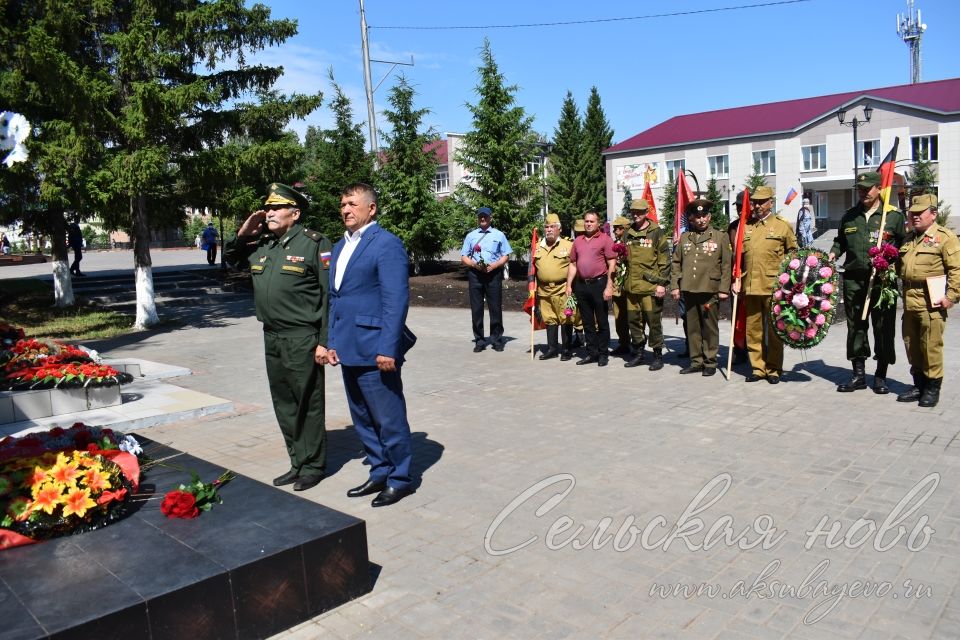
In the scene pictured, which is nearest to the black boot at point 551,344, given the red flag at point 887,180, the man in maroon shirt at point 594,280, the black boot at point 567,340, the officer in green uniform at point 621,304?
the black boot at point 567,340

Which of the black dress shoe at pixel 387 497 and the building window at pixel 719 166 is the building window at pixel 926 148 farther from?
the black dress shoe at pixel 387 497

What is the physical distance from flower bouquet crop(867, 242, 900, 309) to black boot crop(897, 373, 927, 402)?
77 centimetres

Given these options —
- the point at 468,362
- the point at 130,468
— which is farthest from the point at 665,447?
the point at 468,362

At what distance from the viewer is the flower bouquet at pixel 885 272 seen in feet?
24.4

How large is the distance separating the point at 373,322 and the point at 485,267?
20.3 ft

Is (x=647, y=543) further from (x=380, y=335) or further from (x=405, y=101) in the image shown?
(x=405, y=101)

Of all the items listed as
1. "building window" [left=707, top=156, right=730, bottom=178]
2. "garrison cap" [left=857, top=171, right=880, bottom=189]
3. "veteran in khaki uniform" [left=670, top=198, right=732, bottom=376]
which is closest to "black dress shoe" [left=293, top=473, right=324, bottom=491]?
"veteran in khaki uniform" [left=670, top=198, right=732, bottom=376]

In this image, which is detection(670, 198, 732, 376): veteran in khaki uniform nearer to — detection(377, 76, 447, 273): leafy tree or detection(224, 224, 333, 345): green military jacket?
detection(224, 224, 333, 345): green military jacket

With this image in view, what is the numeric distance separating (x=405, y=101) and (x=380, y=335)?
2189cm

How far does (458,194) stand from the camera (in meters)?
24.3

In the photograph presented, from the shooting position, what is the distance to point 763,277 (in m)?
8.56

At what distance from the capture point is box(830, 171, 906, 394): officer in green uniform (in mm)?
7773

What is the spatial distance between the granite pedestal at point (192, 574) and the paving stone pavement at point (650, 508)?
20cm

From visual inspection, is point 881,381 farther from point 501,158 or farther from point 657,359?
point 501,158
